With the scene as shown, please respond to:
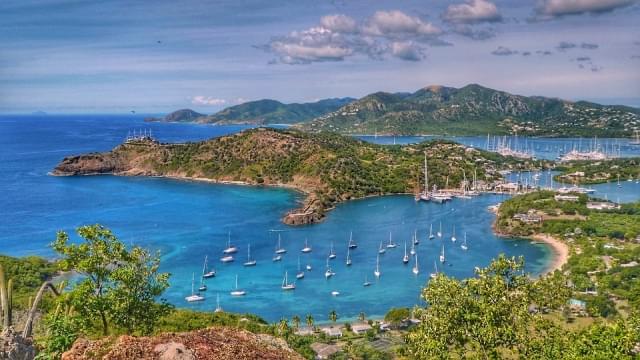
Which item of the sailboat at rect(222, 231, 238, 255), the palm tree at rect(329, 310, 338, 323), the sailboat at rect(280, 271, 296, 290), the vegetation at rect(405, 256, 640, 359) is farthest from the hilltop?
the vegetation at rect(405, 256, 640, 359)

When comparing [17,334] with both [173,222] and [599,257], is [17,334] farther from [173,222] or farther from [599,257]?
[173,222]

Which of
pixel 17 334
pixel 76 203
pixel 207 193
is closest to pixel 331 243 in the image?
pixel 207 193

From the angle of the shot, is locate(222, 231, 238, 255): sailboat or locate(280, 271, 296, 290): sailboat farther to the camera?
locate(222, 231, 238, 255): sailboat

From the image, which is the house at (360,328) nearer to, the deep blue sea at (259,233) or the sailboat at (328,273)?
the deep blue sea at (259,233)

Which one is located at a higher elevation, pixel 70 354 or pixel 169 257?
pixel 70 354

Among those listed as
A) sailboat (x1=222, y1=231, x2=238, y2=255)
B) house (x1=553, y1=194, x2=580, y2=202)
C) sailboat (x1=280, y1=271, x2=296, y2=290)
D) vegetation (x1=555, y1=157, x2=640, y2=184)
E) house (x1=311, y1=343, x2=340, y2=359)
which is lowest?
sailboat (x1=280, y1=271, x2=296, y2=290)

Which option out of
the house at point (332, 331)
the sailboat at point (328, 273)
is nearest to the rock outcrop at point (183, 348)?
the house at point (332, 331)

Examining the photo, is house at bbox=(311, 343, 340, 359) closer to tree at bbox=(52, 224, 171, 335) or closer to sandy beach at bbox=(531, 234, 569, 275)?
tree at bbox=(52, 224, 171, 335)
